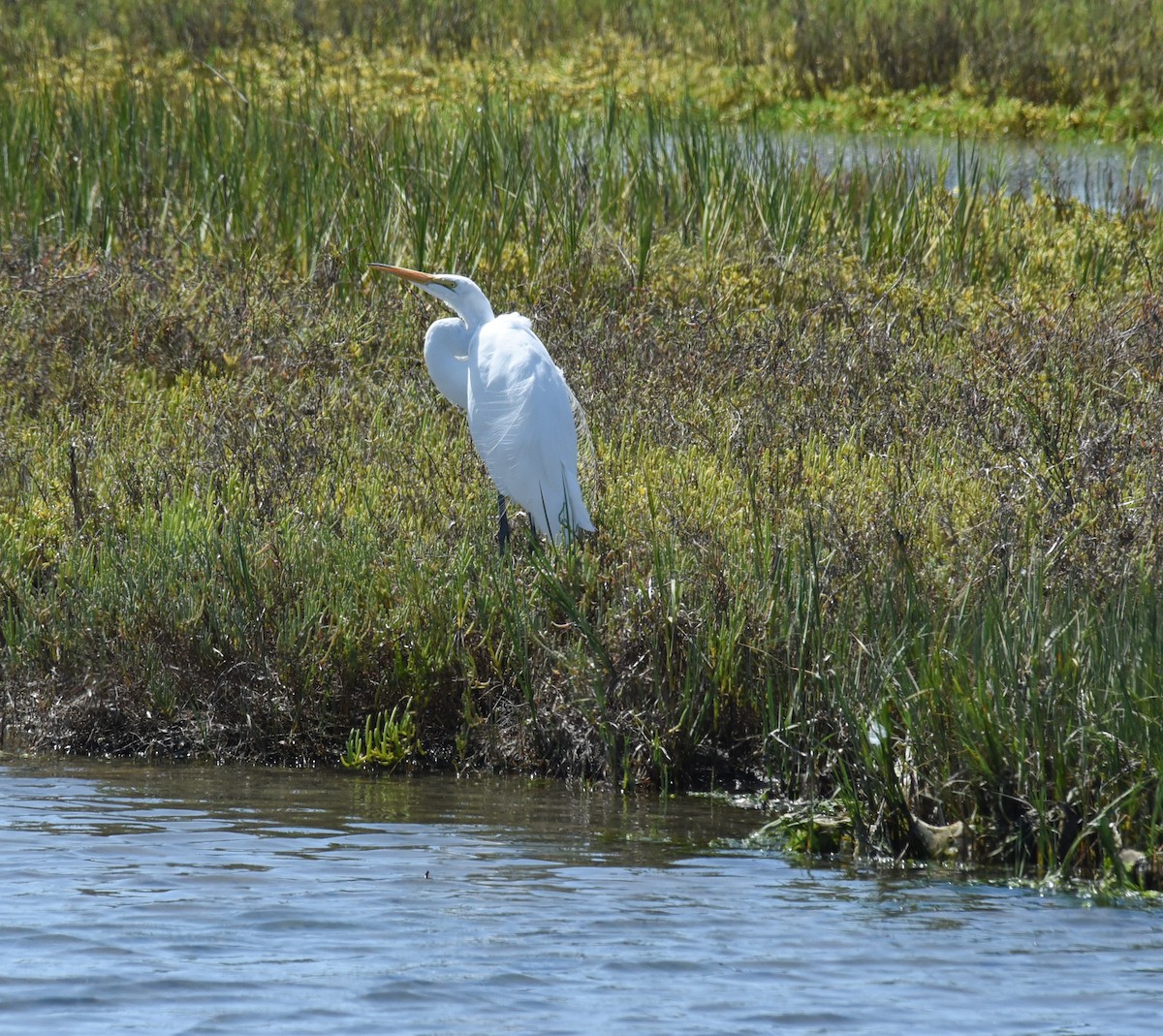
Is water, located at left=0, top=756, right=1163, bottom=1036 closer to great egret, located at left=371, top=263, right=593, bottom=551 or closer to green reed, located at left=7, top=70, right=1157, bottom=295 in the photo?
great egret, located at left=371, top=263, right=593, bottom=551

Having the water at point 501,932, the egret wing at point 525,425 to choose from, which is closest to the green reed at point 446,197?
the egret wing at point 525,425

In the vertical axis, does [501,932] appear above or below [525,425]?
below

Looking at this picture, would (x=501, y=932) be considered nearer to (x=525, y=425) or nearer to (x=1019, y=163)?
(x=525, y=425)

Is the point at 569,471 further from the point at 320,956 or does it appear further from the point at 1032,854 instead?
the point at 320,956

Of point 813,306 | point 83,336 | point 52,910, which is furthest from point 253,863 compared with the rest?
point 813,306

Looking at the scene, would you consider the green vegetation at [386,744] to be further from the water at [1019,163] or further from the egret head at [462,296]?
the water at [1019,163]

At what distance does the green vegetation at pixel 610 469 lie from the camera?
3.96 m

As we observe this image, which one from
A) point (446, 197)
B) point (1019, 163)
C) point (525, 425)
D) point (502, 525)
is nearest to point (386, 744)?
point (502, 525)

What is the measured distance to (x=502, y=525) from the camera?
215 inches

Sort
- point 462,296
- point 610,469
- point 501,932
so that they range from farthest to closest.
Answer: point 462,296
point 610,469
point 501,932

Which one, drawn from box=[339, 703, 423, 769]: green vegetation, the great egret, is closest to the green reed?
the great egret

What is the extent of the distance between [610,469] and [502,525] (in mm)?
647

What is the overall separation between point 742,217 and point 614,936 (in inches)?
253

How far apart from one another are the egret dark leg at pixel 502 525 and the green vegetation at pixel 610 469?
0.09 metres
